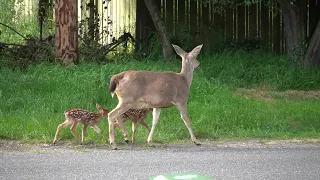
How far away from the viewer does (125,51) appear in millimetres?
22750

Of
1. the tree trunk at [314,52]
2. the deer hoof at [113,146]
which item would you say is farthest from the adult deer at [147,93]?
the tree trunk at [314,52]

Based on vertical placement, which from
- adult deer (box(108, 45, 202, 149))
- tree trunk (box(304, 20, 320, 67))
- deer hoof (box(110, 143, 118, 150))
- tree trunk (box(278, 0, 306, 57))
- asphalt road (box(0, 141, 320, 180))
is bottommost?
asphalt road (box(0, 141, 320, 180))

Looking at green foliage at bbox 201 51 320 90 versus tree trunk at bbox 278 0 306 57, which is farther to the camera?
tree trunk at bbox 278 0 306 57

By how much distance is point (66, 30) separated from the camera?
66.0 feet

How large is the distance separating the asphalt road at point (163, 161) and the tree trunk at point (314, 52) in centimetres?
721

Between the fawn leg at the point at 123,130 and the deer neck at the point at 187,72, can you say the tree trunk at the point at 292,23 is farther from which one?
the fawn leg at the point at 123,130

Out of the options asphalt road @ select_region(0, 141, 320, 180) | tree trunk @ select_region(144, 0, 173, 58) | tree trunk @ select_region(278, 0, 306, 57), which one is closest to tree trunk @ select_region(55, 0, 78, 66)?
tree trunk @ select_region(144, 0, 173, 58)

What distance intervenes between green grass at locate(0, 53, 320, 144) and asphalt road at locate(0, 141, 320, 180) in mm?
1053

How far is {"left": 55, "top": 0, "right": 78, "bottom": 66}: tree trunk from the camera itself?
65.7ft

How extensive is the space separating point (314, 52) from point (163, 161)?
1009cm

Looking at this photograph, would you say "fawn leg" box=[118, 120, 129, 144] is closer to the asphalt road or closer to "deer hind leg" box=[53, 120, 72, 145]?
the asphalt road

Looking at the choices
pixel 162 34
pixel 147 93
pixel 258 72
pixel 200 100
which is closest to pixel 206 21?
pixel 162 34

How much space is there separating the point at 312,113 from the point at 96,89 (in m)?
4.22

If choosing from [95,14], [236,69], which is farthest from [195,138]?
[95,14]
